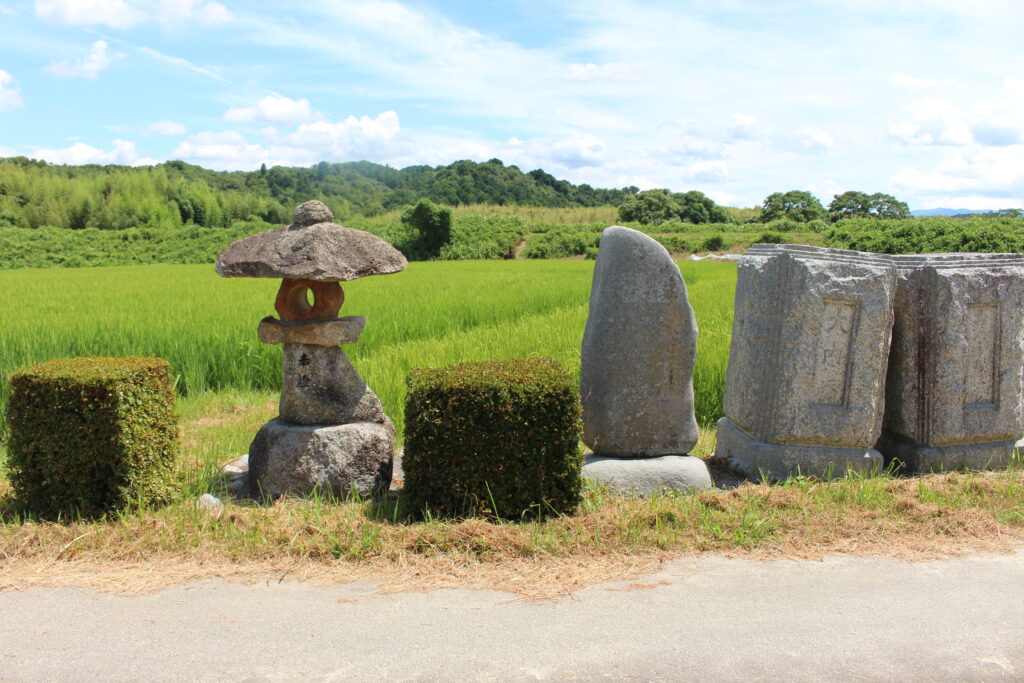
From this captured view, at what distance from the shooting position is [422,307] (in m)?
12.7

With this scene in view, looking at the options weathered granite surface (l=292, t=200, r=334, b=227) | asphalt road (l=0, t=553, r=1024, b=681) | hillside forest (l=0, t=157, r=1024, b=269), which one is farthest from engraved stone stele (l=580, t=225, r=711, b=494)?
hillside forest (l=0, t=157, r=1024, b=269)

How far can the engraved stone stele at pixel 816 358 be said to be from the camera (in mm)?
4953

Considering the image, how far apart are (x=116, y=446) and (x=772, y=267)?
180 inches

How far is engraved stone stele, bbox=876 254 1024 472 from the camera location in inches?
204

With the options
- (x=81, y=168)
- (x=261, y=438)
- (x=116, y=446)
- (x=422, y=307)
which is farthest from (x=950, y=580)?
(x=81, y=168)

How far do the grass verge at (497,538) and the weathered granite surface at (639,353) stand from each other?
50 centimetres

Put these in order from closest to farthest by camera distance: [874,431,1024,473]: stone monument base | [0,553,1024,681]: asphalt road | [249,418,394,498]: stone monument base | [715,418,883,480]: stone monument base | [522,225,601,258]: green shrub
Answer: [0,553,1024,681]: asphalt road, [249,418,394,498]: stone monument base, [715,418,883,480]: stone monument base, [874,431,1024,473]: stone monument base, [522,225,601,258]: green shrub

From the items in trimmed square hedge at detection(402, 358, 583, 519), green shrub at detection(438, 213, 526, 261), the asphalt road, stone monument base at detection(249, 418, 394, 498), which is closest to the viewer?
the asphalt road

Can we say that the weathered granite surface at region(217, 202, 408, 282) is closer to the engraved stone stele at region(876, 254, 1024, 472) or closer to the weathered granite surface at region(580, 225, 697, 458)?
the weathered granite surface at region(580, 225, 697, 458)

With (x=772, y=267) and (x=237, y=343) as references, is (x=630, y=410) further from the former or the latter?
(x=237, y=343)

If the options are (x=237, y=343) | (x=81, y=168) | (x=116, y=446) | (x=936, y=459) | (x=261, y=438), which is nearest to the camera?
(x=116, y=446)

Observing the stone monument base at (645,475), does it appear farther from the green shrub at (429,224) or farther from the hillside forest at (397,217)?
the green shrub at (429,224)

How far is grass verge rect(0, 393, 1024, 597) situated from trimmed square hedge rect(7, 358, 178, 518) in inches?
Answer: 6.1

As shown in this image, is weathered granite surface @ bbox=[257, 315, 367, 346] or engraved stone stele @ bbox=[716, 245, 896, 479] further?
engraved stone stele @ bbox=[716, 245, 896, 479]
